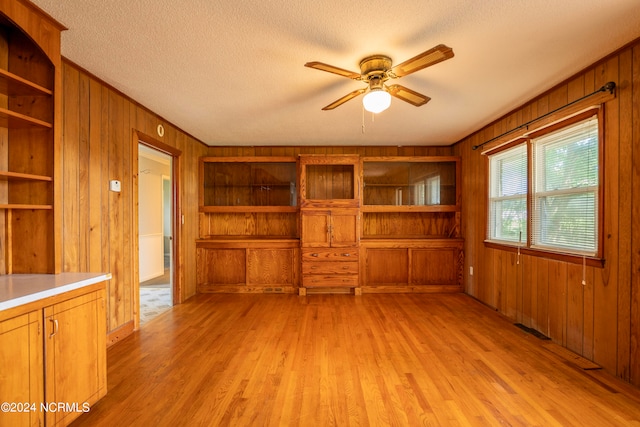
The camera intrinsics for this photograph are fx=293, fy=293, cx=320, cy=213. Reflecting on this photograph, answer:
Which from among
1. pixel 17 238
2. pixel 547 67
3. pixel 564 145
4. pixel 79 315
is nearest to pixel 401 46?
pixel 547 67

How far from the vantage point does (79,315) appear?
168 cm

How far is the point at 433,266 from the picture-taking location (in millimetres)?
4574

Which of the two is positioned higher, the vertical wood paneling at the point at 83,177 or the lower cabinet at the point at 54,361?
the vertical wood paneling at the point at 83,177

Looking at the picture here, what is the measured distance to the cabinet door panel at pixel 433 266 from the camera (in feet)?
15.0

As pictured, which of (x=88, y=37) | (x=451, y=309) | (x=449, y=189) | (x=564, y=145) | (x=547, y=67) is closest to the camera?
(x=88, y=37)

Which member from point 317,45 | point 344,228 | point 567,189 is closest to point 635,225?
point 567,189

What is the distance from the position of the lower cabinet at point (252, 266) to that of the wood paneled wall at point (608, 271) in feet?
9.81

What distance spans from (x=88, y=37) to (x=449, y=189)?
4642mm

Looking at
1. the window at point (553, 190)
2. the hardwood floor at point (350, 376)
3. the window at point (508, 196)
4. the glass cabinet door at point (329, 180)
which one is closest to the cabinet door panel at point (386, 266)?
the glass cabinet door at point (329, 180)

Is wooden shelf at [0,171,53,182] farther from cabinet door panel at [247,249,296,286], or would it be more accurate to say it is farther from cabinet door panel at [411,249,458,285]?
cabinet door panel at [411,249,458,285]

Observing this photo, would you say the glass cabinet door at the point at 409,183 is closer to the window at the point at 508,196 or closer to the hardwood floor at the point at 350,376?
the window at the point at 508,196

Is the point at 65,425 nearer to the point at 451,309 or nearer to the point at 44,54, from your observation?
the point at 44,54

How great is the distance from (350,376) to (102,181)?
2.68 m

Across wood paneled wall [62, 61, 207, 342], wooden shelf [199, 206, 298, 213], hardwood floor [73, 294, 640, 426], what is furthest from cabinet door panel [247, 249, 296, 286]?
wood paneled wall [62, 61, 207, 342]
